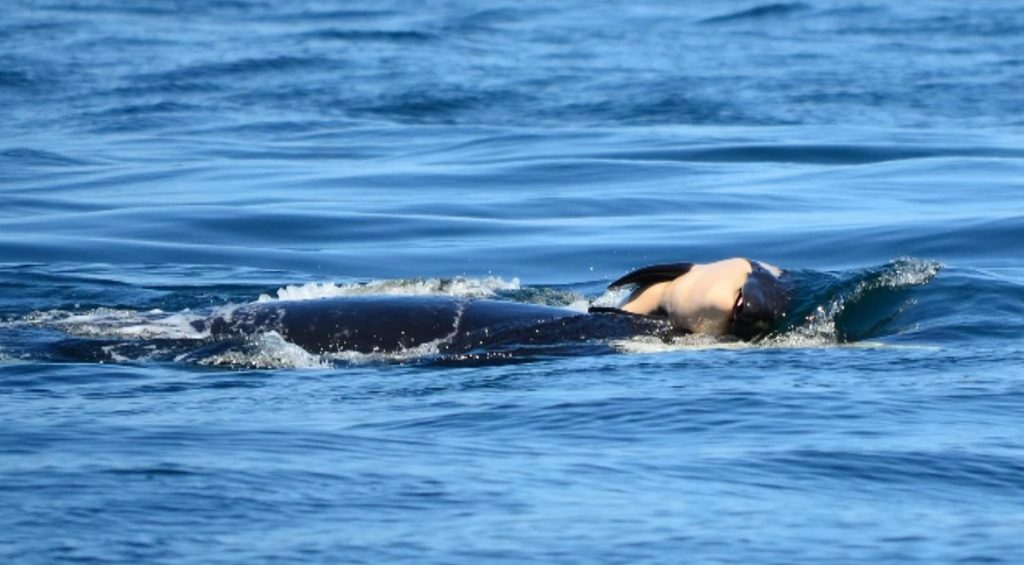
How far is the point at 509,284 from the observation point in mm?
12492

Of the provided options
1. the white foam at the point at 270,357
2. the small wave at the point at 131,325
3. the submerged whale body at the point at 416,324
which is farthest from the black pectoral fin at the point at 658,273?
the small wave at the point at 131,325

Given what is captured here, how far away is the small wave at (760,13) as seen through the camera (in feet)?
124

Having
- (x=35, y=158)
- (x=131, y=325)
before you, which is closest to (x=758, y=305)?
(x=131, y=325)

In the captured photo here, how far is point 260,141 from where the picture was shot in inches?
950

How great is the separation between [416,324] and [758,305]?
160 cm

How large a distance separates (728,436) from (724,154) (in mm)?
14082

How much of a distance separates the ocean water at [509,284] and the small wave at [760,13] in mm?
2171

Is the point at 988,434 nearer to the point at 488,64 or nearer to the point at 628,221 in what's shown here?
the point at 628,221

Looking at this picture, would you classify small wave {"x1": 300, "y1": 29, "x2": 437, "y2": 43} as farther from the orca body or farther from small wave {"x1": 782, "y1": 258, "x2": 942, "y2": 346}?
the orca body

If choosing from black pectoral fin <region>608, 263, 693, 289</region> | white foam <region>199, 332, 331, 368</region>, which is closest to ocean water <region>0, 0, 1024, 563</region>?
white foam <region>199, 332, 331, 368</region>

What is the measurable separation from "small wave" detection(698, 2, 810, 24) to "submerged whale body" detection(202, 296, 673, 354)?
27.9 metres

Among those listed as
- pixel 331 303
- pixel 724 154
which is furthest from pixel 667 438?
pixel 724 154

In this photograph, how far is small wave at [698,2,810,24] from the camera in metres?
37.7

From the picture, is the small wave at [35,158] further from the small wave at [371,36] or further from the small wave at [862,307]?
the small wave at [371,36]
